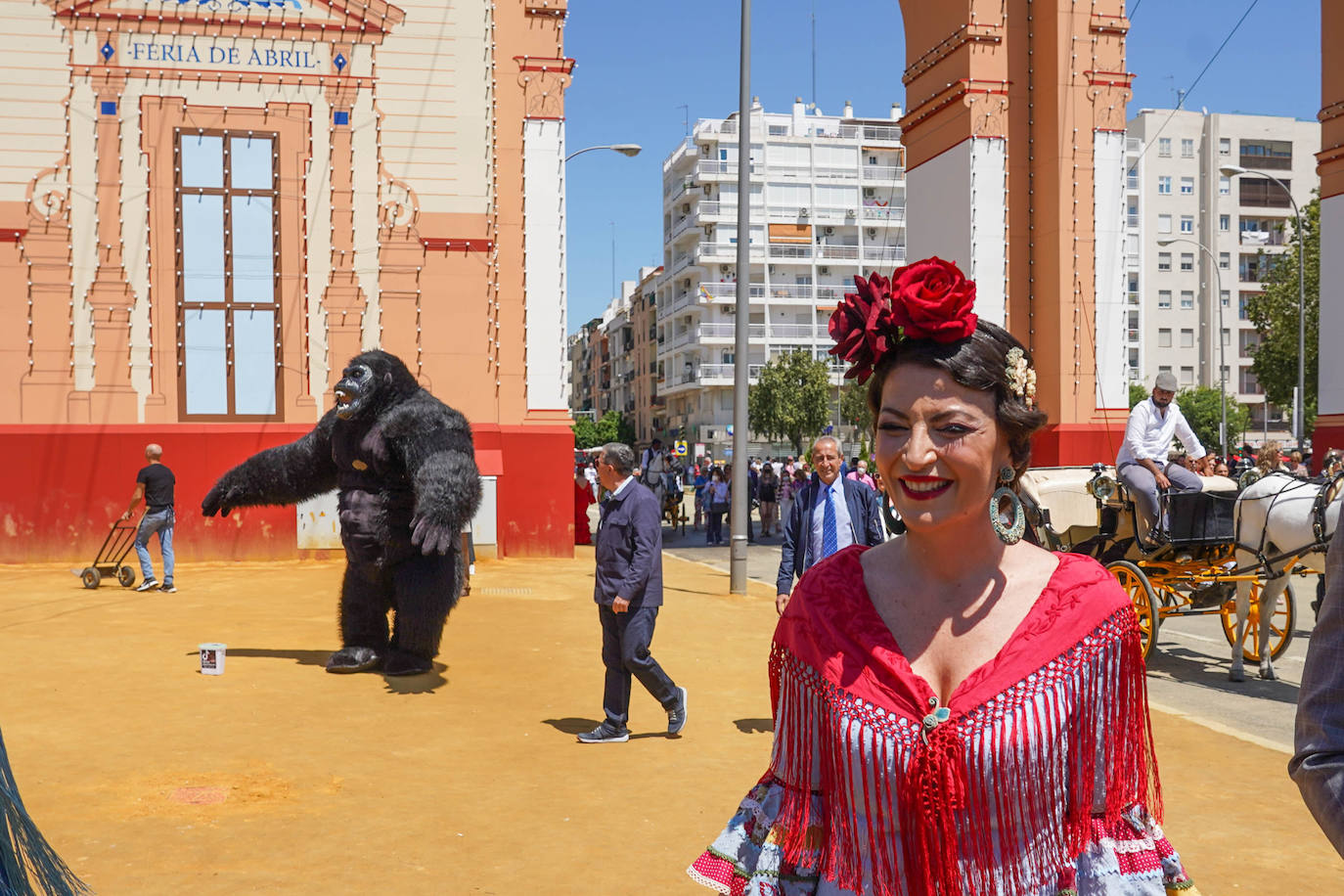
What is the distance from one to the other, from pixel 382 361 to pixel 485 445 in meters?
7.70

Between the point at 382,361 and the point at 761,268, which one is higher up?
the point at 761,268

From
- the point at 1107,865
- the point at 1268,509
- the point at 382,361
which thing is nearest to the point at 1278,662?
the point at 1268,509

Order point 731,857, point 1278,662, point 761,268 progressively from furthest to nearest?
point 761,268 → point 1278,662 → point 731,857

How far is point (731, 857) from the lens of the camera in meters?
2.33

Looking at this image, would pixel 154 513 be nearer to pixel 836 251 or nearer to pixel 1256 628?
pixel 1256 628

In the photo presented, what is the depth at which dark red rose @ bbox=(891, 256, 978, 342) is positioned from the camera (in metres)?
2.29

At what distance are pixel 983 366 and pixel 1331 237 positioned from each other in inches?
849

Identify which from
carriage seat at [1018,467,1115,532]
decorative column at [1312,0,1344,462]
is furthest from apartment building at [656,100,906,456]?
carriage seat at [1018,467,1115,532]

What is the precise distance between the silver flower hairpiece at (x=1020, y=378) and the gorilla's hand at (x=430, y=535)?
7.08 metres

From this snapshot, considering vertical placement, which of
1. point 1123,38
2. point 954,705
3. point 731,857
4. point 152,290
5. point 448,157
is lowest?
point 731,857

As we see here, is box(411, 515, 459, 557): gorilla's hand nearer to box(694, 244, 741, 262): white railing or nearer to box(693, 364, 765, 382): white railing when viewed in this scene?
box(693, 364, 765, 382): white railing

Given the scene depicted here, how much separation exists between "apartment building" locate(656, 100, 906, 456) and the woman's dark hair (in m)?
71.7

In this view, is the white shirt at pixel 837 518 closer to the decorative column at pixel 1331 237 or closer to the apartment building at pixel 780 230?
the decorative column at pixel 1331 237

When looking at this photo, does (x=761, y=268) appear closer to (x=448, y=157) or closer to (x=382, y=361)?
(x=448, y=157)
